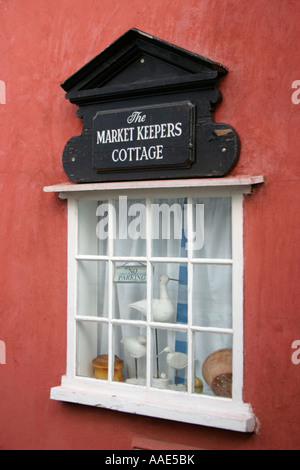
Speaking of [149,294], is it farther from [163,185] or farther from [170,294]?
[163,185]

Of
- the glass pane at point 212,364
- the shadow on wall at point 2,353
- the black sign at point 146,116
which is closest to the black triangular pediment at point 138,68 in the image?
the black sign at point 146,116

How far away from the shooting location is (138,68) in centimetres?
363

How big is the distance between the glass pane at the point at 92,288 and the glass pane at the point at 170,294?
1.53 ft

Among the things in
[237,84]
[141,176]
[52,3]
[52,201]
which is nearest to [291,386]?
[141,176]

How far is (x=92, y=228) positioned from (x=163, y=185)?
81cm

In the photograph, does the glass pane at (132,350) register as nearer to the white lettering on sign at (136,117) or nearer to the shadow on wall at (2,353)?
the shadow on wall at (2,353)

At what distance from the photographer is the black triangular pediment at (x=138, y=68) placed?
3334 millimetres

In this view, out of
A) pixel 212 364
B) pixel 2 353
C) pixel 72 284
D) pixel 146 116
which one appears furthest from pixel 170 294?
pixel 2 353

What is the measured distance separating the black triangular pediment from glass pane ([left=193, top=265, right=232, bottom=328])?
4.19ft

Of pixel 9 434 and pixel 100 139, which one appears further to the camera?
pixel 9 434

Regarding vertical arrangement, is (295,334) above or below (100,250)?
below

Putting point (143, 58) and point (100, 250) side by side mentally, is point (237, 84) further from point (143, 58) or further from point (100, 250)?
point (100, 250)
